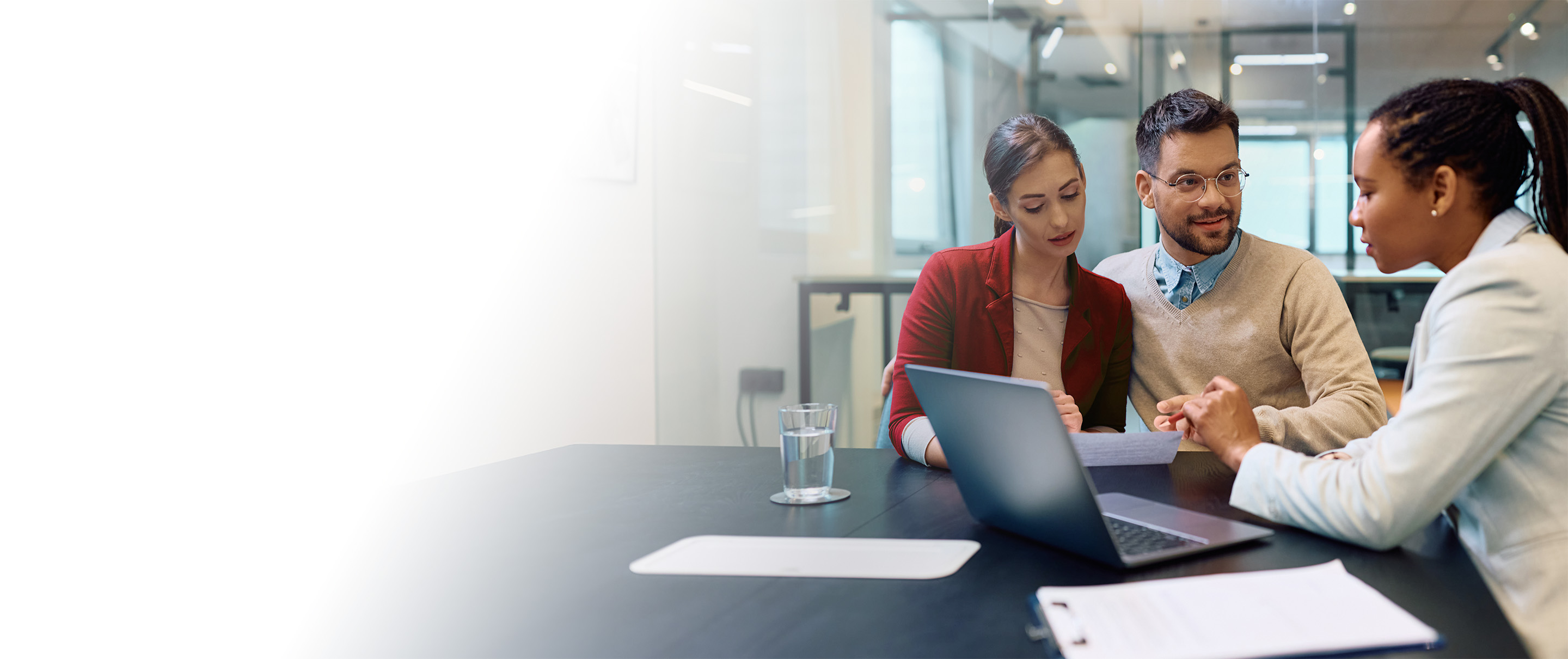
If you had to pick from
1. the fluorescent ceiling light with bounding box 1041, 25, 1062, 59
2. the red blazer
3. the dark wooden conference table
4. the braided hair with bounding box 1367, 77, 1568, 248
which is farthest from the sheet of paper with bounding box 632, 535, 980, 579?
the fluorescent ceiling light with bounding box 1041, 25, 1062, 59

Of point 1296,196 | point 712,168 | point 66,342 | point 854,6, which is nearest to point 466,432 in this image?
point 66,342

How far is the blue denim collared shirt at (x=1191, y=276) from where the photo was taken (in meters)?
1.82

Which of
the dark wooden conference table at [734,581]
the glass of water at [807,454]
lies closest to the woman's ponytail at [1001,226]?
the dark wooden conference table at [734,581]

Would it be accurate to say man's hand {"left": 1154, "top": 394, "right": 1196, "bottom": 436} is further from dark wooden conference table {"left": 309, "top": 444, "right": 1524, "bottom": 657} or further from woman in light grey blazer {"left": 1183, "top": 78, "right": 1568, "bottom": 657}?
woman in light grey blazer {"left": 1183, "top": 78, "right": 1568, "bottom": 657}

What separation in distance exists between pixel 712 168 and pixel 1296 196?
1.87 m

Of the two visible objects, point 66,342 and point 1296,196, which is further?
point 1296,196

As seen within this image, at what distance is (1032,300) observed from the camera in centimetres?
A: 184

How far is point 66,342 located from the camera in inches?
70.1

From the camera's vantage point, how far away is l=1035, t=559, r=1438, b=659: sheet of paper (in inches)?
26.8

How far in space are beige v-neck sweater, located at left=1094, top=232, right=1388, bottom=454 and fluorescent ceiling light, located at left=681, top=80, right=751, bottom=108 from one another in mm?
1780

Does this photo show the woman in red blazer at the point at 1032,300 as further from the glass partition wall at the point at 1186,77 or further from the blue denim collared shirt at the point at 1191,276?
the glass partition wall at the point at 1186,77

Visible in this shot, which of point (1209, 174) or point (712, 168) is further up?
point (712, 168)

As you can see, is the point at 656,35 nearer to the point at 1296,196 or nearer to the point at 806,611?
the point at 1296,196

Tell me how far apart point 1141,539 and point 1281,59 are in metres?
2.63
